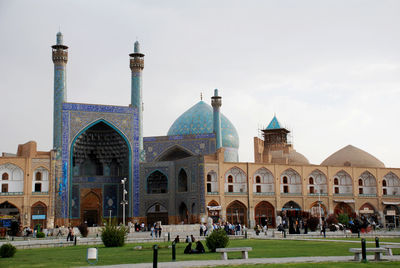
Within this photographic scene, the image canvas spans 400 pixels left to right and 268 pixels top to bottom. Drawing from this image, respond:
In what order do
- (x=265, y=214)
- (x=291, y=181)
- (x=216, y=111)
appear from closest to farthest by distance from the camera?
(x=265, y=214)
(x=291, y=181)
(x=216, y=111)

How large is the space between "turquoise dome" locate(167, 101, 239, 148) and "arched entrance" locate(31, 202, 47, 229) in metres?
16.1

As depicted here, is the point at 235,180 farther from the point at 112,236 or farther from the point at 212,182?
the point at 112,236

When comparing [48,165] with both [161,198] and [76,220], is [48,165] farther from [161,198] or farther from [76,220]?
[161,198]

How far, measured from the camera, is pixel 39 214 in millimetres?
35688

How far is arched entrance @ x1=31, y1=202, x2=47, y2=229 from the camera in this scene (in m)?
35.4

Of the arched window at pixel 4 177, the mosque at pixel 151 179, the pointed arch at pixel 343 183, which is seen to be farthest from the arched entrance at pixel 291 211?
the arched window at pixel 4 177

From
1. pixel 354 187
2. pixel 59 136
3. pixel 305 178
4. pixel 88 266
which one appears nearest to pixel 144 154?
pixel 59 136

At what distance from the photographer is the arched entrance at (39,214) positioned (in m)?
35.4

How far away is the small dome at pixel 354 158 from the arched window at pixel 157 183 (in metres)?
16.6

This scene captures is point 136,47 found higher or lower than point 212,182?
higher

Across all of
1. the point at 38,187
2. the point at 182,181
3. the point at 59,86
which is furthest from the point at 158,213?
the point at 59,86

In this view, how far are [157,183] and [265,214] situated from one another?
921cm

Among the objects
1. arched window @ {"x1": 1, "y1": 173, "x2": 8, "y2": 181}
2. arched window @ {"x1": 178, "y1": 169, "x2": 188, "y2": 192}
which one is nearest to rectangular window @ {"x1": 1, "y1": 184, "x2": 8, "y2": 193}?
arched window @ {"x1": 1, "y1": 173, "x2": 8, "y2": 181}

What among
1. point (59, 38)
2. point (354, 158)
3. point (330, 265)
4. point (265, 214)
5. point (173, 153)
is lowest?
point (330, 265)
